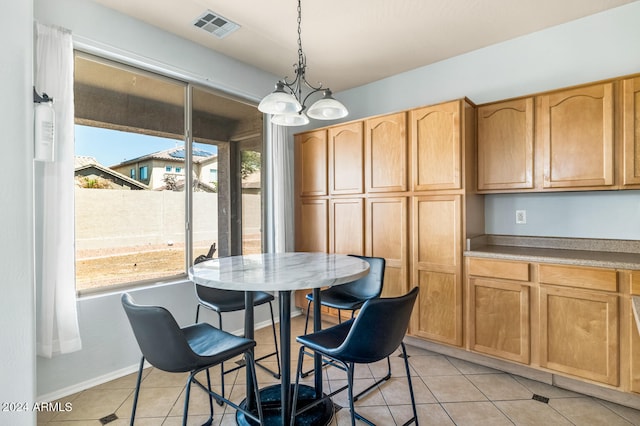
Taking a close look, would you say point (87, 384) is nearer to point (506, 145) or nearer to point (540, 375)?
point (540, 375)

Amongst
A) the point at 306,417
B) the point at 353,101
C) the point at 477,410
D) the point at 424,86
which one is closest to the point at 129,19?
the point at 353,101

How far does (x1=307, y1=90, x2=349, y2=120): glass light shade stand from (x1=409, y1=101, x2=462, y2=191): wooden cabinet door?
3.22 ft

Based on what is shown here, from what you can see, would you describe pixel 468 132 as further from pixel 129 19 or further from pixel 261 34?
pixel 129 19

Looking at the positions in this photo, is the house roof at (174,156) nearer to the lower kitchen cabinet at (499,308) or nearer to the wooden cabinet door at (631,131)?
the lower kitchen cabinet at (499,308)

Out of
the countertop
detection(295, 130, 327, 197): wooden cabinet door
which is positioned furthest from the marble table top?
detection(295, 130, 327, 197): wooden cabinet door

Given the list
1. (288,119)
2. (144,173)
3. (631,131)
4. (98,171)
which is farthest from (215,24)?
(631,131)

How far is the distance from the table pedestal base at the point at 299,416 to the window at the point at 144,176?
1411mm

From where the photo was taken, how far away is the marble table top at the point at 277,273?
4.91 ft

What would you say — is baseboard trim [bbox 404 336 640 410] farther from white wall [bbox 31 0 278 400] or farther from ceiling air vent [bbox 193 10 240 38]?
ceiling air vent [bbox 193 10 240 38]

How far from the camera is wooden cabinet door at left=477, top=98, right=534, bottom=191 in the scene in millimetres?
2631

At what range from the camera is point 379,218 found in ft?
10.5

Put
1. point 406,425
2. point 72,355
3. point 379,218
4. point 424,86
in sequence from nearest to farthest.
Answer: point 406,425 < point 72,355 < point 379,218 < point 424,86

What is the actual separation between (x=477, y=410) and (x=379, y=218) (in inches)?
67.0

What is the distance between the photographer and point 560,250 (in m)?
2.61
